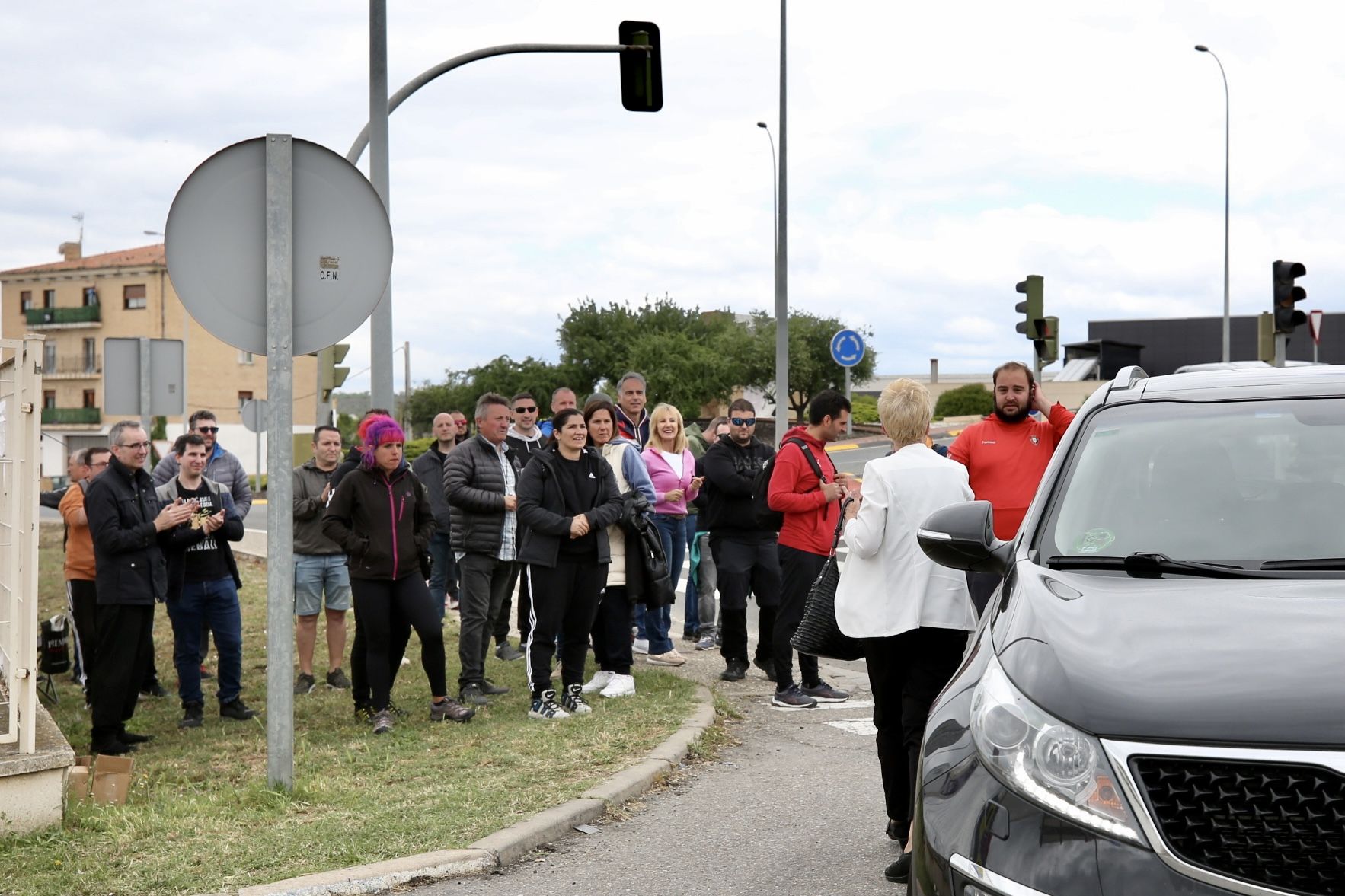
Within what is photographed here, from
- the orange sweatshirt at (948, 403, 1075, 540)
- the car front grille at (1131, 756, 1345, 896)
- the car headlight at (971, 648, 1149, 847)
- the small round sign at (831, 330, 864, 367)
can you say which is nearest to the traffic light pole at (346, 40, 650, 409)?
the orange sweatshirt at (948, 403, 1075, 540)

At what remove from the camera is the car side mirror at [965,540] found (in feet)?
13.9

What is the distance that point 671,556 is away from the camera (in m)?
11.8

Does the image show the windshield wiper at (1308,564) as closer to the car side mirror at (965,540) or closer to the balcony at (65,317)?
the car side mirror at (965,540)

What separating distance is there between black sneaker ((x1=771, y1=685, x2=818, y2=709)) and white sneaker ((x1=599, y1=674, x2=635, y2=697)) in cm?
95

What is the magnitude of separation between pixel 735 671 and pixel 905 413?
5081 millimetres

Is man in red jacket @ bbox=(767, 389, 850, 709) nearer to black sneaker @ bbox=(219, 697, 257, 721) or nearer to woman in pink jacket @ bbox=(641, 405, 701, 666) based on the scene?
woman in pink jacket @ bbox=(641, 405, 701, 666)

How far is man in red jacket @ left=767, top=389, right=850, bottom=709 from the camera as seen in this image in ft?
28.8

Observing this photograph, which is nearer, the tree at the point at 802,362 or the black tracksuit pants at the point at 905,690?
the black tracksuit pants at the point at 905,690

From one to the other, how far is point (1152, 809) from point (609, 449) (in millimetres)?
7362

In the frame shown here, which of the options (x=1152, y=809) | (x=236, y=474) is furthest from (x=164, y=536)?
(x=1152, y=809)

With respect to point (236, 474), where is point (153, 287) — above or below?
above

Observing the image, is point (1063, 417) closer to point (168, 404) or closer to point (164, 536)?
point (164, 536)

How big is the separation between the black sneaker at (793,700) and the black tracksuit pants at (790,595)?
9 cm

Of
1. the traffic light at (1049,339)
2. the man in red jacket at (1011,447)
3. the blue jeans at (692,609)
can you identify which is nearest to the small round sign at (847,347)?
the traffic light at (1049,339)
